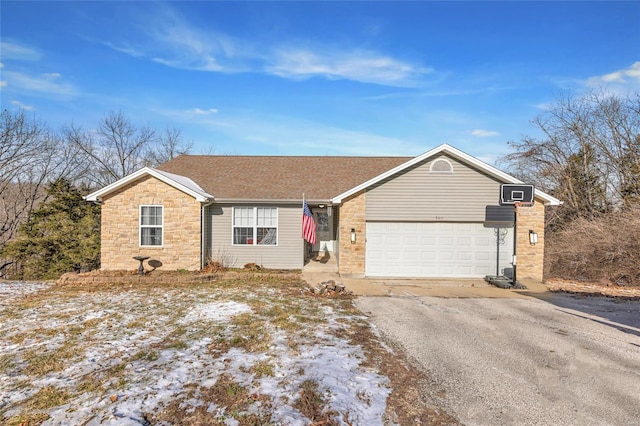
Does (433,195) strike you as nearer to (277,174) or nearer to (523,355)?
(277,174)

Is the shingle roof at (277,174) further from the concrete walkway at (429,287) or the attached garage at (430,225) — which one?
the concrete walkway at (429,287)

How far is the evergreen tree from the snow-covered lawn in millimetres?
6026

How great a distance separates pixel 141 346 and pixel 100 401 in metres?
1.82

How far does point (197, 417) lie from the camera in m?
3.54

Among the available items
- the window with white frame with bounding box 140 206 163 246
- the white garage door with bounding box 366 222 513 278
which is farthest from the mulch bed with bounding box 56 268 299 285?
the white garage door with bounding box 366 222 513 278

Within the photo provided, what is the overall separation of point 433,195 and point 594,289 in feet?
19.5

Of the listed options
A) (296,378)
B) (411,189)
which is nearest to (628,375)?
(296,378)

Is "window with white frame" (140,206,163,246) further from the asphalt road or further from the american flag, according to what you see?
the asphalt road

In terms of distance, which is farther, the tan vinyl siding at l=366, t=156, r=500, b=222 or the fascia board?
the tan vinyl siding at l=366, t=156, r=500, b=222

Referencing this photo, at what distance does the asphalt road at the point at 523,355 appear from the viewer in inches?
152

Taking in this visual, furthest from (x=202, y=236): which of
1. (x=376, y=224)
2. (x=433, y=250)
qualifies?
(x=433, y=250)

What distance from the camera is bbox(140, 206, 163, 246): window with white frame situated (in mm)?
12750

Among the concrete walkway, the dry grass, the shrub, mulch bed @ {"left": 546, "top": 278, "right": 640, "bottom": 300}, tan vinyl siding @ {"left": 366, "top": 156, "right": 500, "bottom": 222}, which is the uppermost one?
tan vinyl siding @ {"left": 366, "top": 156, "right": 500, "bottom": 222}

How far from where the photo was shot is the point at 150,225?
12.8 m
